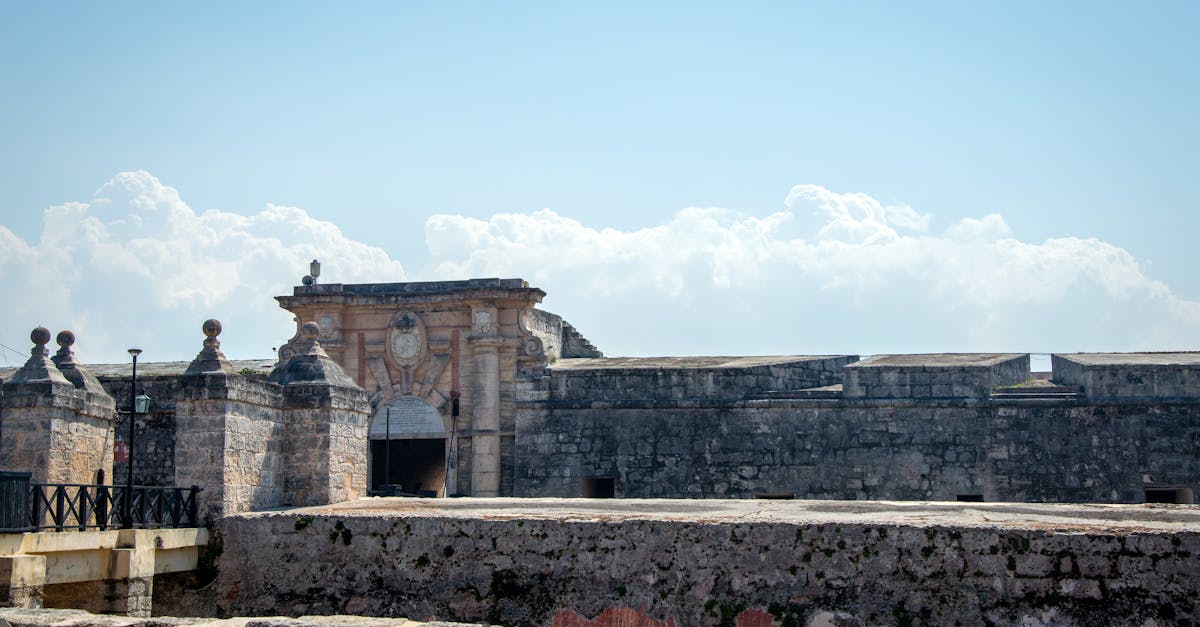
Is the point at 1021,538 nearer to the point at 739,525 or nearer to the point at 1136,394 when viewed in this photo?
the point at 739,525

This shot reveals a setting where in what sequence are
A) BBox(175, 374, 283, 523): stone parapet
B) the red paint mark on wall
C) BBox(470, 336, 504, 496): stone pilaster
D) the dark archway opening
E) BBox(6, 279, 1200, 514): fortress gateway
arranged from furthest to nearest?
the dark archway opening, BBox(470, 336, 504, 496): stone pilaster, BBox(6, 279, 1200, 514): fortress gateway, BBox(175, 374, 283, 523): stone parapet, the red paint mark on wall

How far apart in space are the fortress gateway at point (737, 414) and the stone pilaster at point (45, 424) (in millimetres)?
5114

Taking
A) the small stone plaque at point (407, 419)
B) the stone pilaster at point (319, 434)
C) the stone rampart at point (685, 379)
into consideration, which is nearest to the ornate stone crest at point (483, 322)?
the stone rampart at point (685, 379)

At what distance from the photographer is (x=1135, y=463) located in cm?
Answer: 2219

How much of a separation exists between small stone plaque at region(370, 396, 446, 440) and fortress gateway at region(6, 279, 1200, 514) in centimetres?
3

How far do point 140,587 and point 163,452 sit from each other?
5.26 m

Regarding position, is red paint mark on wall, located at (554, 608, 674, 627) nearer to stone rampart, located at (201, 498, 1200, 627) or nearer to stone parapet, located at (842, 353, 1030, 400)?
stone rampart, located at (201, 498, 1200, 627)

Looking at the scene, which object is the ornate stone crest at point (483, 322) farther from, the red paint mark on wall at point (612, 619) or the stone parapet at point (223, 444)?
the red paint mark on wall at point (612, 619)

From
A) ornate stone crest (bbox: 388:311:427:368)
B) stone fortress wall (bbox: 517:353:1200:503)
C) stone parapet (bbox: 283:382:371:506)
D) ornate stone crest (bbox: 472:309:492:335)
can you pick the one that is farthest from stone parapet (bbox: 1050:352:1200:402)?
stone parapet (bbox: 283:382:371:506)

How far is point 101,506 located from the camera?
12.5m

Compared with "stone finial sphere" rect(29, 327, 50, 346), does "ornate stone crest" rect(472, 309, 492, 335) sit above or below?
above

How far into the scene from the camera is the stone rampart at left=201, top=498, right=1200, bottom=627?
8703mm

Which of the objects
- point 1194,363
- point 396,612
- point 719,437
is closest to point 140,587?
point 396,612

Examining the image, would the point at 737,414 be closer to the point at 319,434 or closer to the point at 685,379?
the point at 685,379
